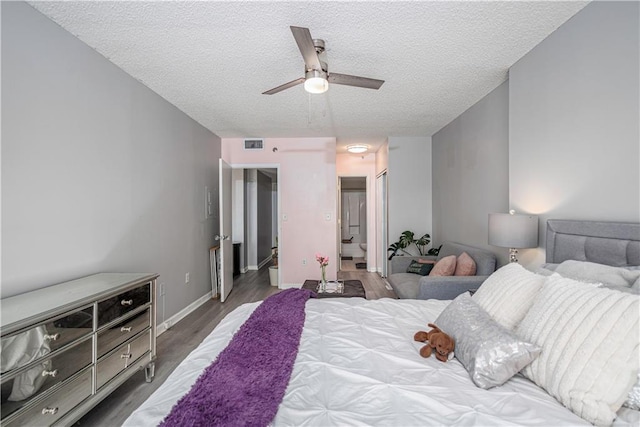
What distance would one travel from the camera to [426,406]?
97 cm

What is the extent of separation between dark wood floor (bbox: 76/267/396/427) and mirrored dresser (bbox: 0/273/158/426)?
0.68 ft

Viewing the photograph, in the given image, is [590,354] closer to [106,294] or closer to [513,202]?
[513,202]

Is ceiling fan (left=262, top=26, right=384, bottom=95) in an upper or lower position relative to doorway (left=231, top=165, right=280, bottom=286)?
upper

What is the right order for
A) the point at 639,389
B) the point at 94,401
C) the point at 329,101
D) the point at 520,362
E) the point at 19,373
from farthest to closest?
the point at 329,101 → the point at 94,401 → the point at 19,373 → the point at 520,362 → the point at 639,389

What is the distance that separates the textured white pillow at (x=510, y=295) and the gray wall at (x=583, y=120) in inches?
25.6

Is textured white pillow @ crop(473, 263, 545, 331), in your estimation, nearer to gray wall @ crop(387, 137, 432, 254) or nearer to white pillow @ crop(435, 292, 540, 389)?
white pillow @ crop(435, 292, 540, 389)

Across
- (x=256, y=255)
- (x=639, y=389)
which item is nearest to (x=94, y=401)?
(x=639, y=389)

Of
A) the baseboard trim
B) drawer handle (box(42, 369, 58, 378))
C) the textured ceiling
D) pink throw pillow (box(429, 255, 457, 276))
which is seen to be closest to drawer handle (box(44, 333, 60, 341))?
drawer handle (box(42, 369, 58, 378))

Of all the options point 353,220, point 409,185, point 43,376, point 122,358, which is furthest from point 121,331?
point 353,220

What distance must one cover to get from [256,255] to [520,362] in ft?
19.6

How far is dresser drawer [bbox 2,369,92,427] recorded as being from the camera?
4.33 feet

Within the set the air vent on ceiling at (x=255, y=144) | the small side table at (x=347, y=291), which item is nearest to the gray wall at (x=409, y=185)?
the small side table at (x=347, y=291)

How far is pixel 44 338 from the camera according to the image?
4.56 feet

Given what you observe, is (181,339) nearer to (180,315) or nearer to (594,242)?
(180,315)
